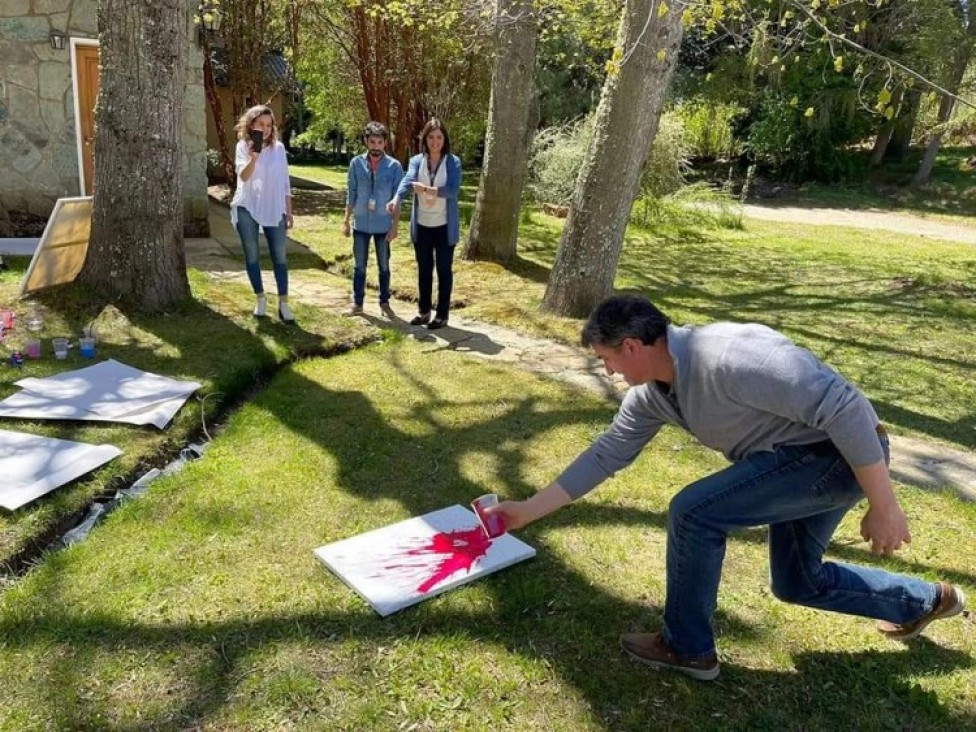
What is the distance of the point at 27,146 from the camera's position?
30.0 feet

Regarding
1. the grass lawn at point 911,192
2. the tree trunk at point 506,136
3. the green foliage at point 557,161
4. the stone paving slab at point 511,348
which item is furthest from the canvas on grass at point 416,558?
the grass lawn at point 911,192

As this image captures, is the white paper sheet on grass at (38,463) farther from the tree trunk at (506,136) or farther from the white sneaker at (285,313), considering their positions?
the tree trunk at (506,136)

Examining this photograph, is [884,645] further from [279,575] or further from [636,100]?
[636,100]

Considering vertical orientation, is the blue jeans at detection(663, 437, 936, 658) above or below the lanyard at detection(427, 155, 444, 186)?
below

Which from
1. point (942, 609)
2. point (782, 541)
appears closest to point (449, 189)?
point (782, 541)

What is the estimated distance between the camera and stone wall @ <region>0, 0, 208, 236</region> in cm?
881

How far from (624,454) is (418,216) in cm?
450

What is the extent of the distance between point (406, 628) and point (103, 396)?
2740mm

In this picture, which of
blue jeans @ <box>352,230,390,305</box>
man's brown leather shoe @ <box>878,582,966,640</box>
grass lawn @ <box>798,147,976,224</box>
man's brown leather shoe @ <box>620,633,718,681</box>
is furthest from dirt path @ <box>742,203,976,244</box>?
man's brown leather shoe @ <box>620,633,718,681</box>

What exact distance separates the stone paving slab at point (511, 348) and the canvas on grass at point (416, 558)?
88.6 inches

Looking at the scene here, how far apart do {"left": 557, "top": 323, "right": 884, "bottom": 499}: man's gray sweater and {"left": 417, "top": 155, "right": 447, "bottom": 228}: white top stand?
14.3 feet

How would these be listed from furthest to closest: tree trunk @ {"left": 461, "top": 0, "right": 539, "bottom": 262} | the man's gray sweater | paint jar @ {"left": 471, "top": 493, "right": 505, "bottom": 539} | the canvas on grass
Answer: tree trunk @ {"left": 461, "top": 0, "right": 539, "bottom": 262} → the canvas on grass → paint jar @ {"left": 471, "top": 493, "right": 505, "bottom": 539} → the man's gray sweater

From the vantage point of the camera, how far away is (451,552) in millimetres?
3330

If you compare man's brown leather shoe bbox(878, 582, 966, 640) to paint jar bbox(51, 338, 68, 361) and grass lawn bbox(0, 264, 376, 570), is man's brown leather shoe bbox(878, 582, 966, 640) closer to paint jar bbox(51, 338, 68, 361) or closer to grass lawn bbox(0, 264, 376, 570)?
grass lawn bbox(0, 264, 376, 570)
